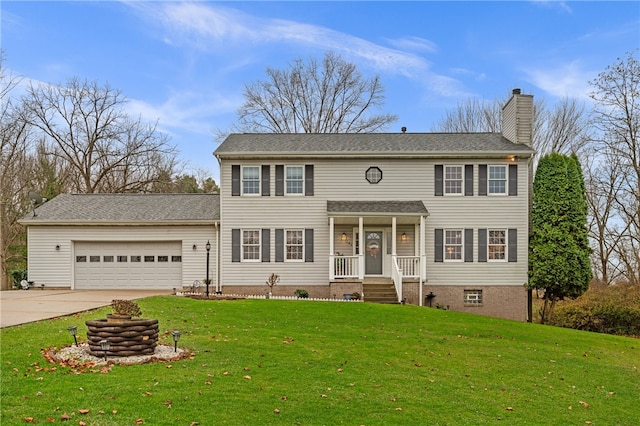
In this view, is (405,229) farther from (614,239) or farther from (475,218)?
(614,239)

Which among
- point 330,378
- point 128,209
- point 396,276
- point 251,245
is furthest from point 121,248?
point 330,378

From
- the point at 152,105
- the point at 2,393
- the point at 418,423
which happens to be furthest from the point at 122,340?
the point at 152,105

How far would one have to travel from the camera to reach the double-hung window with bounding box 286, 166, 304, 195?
62.8 feet

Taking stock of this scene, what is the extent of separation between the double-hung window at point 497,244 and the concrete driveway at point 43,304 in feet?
40.6

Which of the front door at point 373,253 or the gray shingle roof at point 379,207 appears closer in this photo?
the gray shingle roof at point 379,207

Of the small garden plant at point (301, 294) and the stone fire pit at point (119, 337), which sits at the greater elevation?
the stone fire pit at point (119, 337)

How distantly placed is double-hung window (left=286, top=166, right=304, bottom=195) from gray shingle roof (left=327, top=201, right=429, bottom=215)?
1.27 m

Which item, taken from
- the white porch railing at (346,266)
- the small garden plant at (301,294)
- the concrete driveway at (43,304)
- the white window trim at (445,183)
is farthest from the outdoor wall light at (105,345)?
the white window trim at (445,183)

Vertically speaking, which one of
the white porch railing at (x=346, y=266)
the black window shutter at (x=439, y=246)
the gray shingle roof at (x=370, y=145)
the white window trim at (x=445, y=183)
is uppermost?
the gray shingle roof at (x=370, y=145)

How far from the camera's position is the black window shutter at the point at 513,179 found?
18922 millimetres

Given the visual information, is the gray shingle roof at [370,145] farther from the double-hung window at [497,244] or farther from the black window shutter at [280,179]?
the double-hung window at [497,244]

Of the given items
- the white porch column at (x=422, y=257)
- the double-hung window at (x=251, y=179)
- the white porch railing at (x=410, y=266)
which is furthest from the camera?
the double-hung window at (x=251, y=179)

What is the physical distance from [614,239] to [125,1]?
27.0 metres

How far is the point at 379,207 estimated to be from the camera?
18422 mm
